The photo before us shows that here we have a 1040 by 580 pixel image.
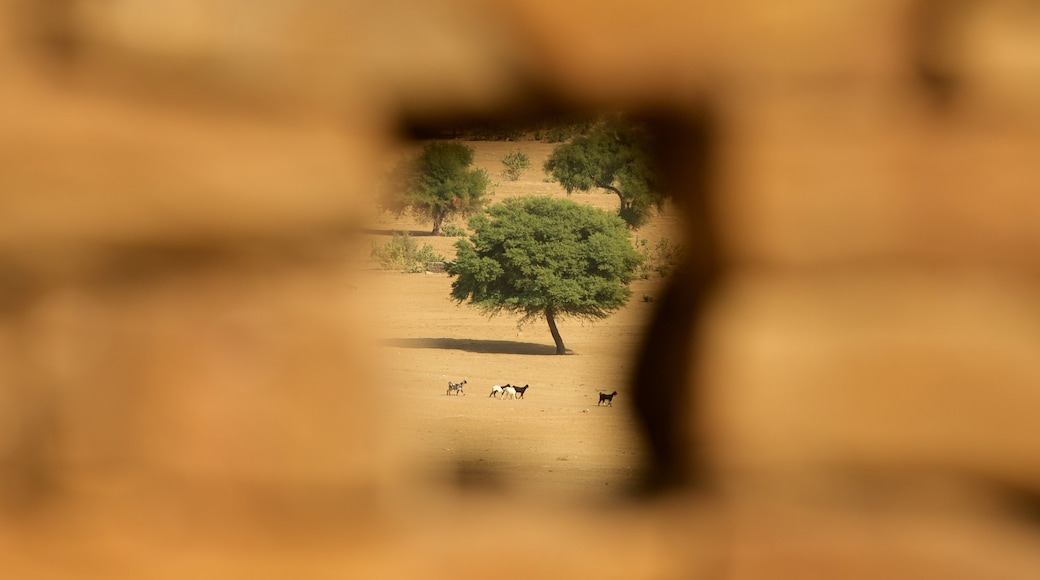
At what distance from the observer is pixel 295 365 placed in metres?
0.58

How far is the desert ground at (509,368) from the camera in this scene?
266 inches

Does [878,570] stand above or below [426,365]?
above

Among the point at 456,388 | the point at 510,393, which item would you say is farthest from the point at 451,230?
the point at 510,393

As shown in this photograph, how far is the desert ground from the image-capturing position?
6754 millimetres

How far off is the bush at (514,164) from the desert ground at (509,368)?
0.39 feet

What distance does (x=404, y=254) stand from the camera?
1014 cm

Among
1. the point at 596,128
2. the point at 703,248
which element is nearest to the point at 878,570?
the point at 703,248

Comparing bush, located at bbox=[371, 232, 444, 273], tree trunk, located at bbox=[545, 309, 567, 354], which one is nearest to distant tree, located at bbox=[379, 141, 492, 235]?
bush, located at bbox=[371, 232, 444, 273]

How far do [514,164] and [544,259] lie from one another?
1506mm

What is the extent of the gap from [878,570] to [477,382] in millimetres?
7933

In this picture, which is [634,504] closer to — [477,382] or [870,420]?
[870,420]

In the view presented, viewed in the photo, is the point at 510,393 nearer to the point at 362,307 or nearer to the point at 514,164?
the point at 514,164

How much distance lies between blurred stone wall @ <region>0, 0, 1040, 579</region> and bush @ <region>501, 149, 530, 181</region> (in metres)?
9.48

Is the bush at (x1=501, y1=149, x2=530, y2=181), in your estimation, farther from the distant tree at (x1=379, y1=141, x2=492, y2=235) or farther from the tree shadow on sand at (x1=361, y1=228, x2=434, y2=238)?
the tree shadow on sand at (x1=361, y1=228, x2=434, y2=238)
